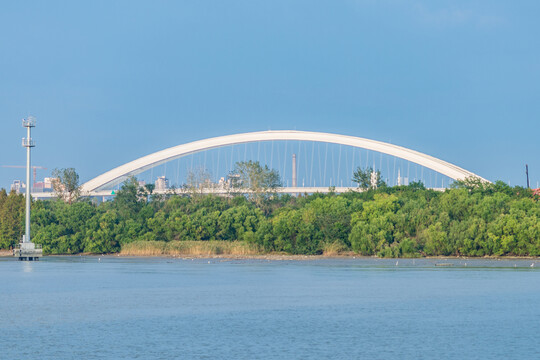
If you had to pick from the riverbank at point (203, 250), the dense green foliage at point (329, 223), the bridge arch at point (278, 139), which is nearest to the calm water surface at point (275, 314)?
the dense green foliage at point (329, 223)

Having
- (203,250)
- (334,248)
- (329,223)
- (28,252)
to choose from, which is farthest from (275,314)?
(28,252)

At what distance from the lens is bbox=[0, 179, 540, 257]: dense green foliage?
53125 mm

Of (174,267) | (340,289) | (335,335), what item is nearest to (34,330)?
(335,335)

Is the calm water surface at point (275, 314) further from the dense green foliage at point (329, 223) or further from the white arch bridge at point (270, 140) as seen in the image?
the white arch bridge at point (270, 140)

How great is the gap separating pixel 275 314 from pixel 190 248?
125 ft

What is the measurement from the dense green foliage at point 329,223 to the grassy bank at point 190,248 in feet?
2.97

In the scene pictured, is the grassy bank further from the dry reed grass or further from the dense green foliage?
the dry reed grass

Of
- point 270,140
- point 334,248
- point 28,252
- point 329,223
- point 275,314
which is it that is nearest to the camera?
point 275,314

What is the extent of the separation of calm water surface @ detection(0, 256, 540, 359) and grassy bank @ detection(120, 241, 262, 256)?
17495 mm

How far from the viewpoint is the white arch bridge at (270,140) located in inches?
3617

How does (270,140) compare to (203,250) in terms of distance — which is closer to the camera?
(203,250)

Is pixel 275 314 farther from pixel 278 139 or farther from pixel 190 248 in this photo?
pixel 278 139

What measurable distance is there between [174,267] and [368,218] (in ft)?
50.6

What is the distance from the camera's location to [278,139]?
3723 inches
